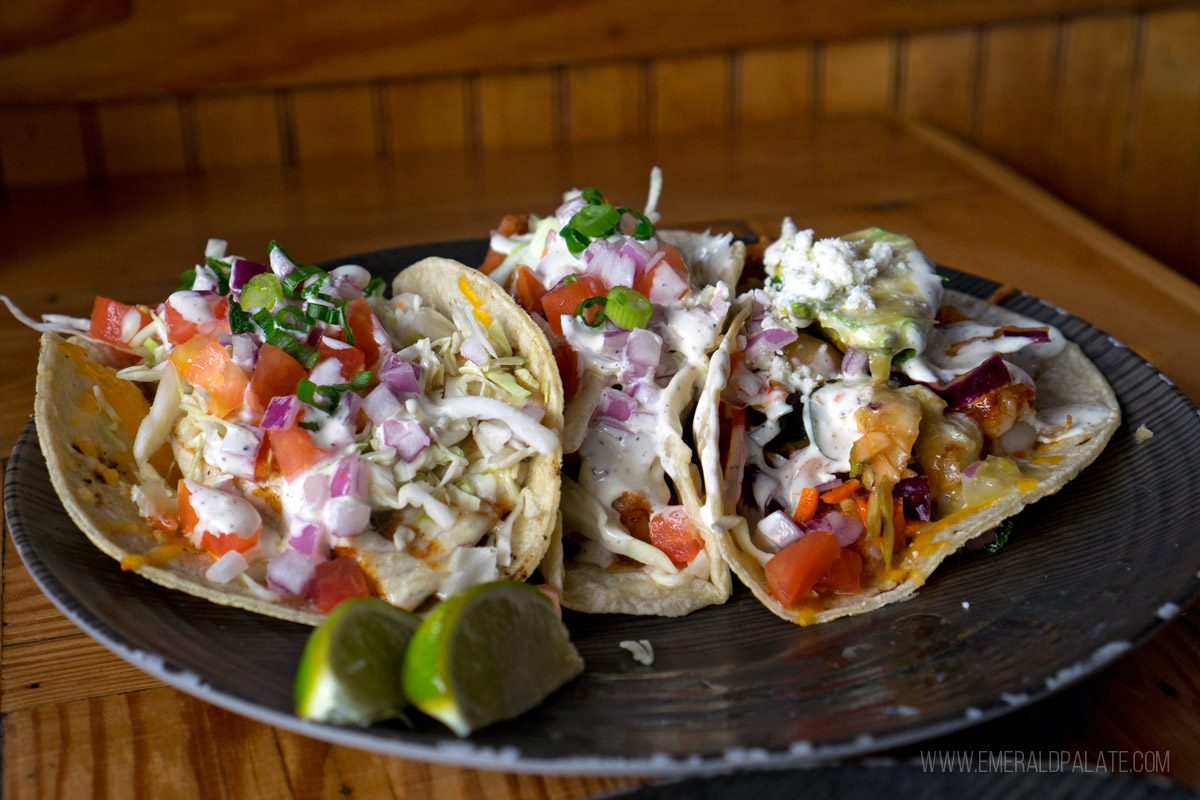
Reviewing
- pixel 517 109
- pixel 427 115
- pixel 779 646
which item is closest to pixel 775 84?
pixel 517 109

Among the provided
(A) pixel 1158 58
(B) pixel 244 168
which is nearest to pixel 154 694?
(B) pixel 244 168

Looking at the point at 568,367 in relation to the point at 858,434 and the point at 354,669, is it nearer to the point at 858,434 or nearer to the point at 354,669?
the point at 858,434

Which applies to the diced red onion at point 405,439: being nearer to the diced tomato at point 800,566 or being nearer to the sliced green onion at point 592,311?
the sliced green onion at point 592,311

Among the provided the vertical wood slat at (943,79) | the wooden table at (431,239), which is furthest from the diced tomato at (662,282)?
the vertical wood slat at (943,79)

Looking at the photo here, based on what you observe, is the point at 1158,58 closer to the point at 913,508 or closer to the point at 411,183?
the point at 411,183

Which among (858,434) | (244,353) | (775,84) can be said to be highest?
(775,84)

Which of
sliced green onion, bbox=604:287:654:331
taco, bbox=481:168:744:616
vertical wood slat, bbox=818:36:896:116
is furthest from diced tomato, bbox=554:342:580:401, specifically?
vertical wood slat, bbox=818:36:896:116

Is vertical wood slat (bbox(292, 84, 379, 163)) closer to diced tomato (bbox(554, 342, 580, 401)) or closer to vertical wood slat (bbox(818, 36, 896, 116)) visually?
vertical wood slat (bbox(818, 36, 896, 116))
